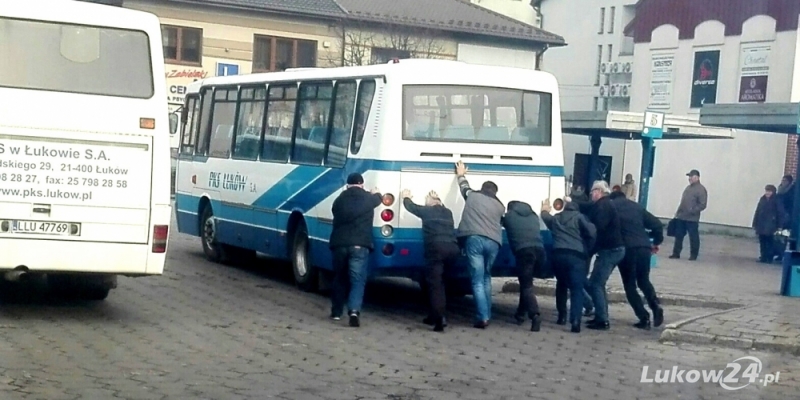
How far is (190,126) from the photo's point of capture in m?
20.5

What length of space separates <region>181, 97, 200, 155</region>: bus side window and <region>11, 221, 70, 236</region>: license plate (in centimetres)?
832

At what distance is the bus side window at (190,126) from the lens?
66.8ft

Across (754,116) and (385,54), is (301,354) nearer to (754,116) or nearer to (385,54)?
→ (754,116)

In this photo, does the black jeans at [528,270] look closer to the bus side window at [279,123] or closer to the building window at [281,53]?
the bus side window at [279,123]

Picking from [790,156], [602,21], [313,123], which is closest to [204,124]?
[313,123]

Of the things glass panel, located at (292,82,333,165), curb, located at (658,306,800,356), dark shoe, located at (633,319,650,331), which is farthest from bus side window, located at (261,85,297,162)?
curb, located at (658,306,800,356)

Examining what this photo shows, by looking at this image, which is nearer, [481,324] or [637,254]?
[481,324]

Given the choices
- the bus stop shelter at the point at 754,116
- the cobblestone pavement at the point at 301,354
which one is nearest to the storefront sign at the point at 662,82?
the bus stop shelter at the point at 754,116

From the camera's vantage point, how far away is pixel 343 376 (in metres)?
10.3

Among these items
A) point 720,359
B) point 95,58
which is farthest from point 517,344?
point 95,58

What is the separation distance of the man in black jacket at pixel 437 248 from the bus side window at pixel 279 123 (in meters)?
3.79

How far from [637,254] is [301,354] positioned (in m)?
4.69

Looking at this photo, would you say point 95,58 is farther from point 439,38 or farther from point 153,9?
point 439,38

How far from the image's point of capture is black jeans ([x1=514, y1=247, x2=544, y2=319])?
1384cm
